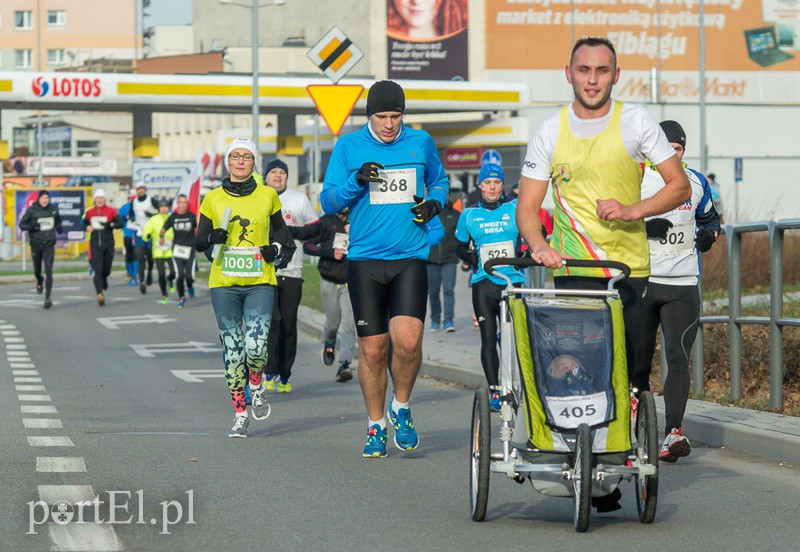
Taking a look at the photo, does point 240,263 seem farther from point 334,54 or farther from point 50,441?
point 334,54

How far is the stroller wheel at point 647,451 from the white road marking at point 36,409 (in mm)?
6235

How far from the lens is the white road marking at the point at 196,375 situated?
620 inches

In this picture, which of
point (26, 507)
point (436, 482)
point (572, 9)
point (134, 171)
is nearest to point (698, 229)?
point (436, 482)

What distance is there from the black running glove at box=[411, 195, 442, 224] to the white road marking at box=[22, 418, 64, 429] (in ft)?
10.7

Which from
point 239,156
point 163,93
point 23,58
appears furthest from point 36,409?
point 23,58

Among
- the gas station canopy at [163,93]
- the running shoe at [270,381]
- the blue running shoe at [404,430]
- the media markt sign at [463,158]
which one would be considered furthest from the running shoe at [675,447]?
the media markt sign at [463,158]

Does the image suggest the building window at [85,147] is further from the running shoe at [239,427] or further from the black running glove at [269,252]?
the running shoe at [239,427]

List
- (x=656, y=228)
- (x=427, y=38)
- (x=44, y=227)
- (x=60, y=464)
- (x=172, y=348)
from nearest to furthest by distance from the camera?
(x=656, y=228), (x=60, y=464), (x=172, y=348), (x=44, y=227), (x=427, y=38)

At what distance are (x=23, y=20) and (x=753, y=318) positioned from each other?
402ft

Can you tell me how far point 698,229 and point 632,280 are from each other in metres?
2.58

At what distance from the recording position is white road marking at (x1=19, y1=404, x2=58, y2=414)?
12.4 m

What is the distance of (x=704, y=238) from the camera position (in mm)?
9742

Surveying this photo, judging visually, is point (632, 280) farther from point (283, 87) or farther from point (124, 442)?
point (283, 87)

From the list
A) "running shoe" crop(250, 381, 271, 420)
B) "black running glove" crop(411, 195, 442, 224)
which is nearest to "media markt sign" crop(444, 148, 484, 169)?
"running shoe" crop(250, 381, 271, 420)
